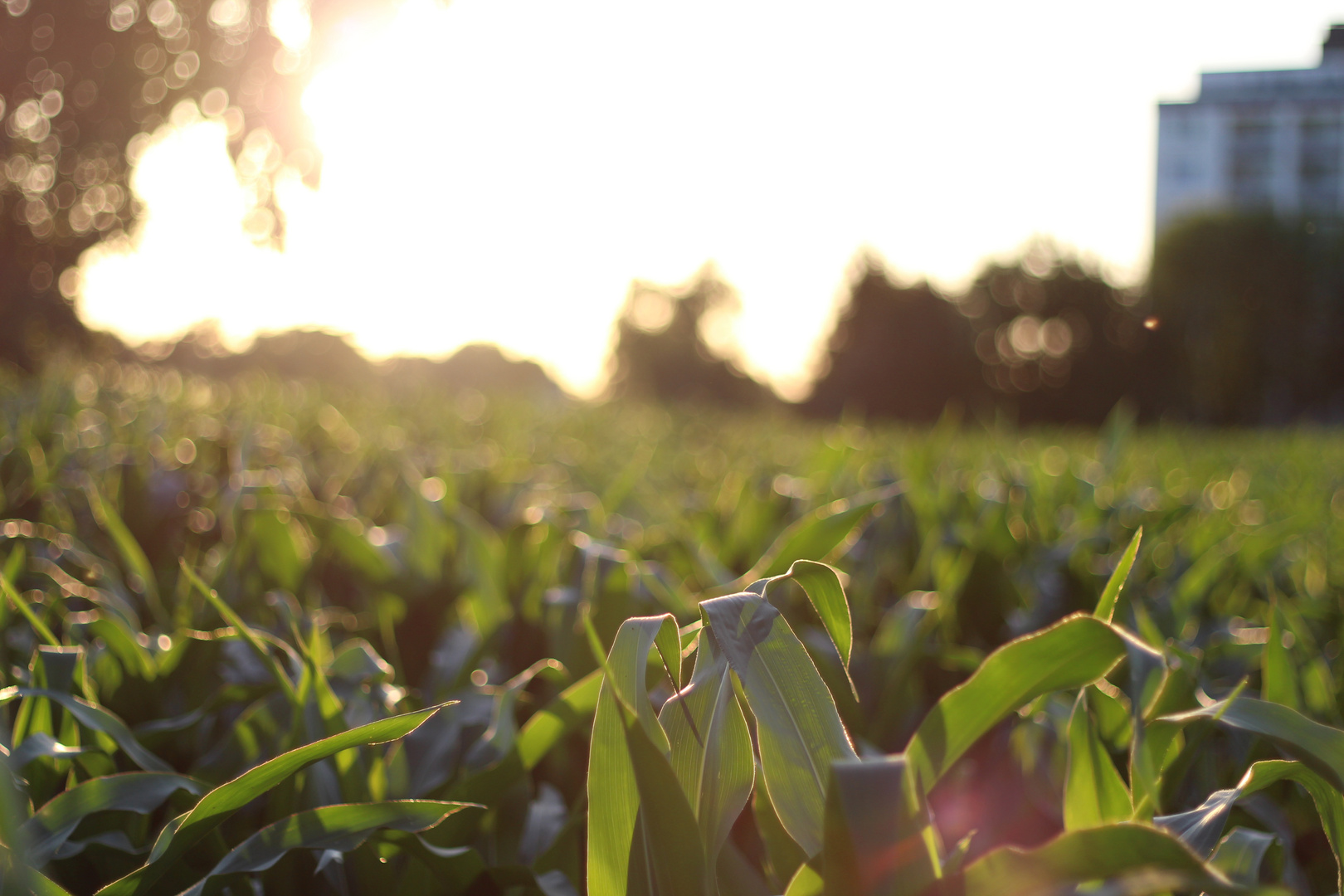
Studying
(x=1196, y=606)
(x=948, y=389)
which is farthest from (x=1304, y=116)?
(x=948, y=389)

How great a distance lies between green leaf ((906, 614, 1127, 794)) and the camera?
47 centimetres

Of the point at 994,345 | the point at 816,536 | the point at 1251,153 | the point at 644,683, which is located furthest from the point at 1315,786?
the point at 994,345

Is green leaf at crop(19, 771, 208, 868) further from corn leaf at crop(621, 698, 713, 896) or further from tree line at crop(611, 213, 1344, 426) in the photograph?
tree line at crop(611, 213, 1344, 426)

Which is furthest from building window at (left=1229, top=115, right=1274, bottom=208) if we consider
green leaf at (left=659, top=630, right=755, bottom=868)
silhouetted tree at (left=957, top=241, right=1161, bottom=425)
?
silhouetted tree at (left=957, top=241, right=1161, bottom=425)

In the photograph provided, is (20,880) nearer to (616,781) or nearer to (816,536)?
(616,781)

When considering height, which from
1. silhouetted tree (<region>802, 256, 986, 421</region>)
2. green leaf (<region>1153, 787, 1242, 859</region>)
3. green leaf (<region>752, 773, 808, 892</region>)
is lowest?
green leaf (<region>752, 773, 808, 892</region>)

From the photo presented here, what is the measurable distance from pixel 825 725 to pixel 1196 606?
4.04ft

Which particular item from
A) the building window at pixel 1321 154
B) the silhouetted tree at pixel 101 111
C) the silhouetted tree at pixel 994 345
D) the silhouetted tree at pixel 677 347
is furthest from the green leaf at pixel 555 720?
the silhouetted tree at pixel 677 347

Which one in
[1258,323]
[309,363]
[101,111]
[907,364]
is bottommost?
[309,363]

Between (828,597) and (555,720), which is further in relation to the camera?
(555,720)

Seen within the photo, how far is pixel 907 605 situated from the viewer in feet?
3.65

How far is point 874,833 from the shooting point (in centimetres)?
41

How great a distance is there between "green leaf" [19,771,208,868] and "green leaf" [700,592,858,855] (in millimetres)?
449

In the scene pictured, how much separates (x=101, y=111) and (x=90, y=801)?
393 inches
